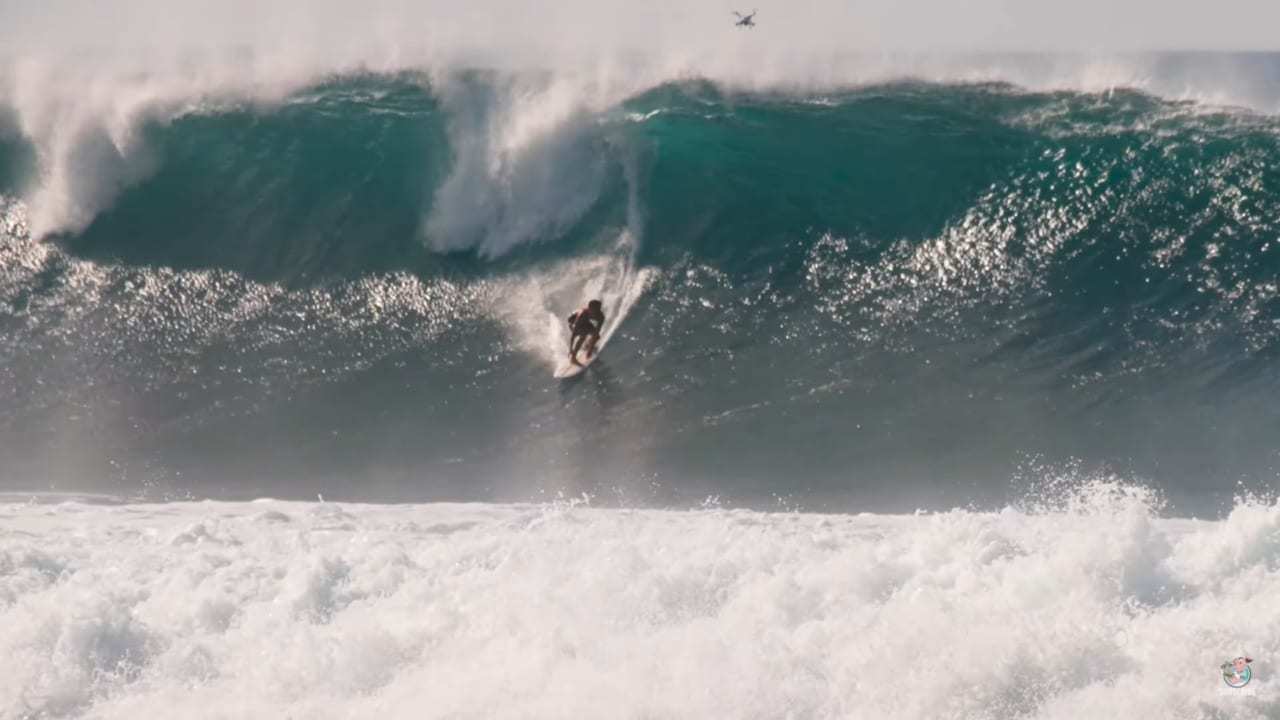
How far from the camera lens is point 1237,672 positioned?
24.7 ft

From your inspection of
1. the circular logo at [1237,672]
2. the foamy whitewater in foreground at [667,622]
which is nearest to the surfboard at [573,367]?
the foamy whitewater in foreground at [667,622]

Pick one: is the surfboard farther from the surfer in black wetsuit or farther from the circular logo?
the circular logo

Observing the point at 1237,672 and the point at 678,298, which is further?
the point at 678,298

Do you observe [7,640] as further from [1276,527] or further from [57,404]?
[1276,527]

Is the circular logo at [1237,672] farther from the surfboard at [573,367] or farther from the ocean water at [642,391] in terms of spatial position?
the surfboard at [573,367]

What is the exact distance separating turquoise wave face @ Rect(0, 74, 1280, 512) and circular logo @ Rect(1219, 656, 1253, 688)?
417 centimetres

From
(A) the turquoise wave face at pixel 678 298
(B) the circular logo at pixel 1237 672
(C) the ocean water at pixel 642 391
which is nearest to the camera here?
(B) the circular logo at pixel 1237 672

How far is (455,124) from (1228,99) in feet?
31.1

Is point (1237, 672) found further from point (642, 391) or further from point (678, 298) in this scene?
point (678, 298)

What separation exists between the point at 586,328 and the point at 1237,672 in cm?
812

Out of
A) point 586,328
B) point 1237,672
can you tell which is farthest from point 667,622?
point 586,328

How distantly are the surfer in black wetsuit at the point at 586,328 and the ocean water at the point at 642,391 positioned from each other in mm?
330

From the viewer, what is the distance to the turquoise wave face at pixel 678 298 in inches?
512

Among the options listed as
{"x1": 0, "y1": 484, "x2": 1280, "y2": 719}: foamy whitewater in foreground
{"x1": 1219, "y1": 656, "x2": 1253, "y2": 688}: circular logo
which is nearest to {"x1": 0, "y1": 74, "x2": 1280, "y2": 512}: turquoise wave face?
{"x1": 0, "y1": 484, "x2": 1280, "y2": 719}: foamy whitewater in foreground
